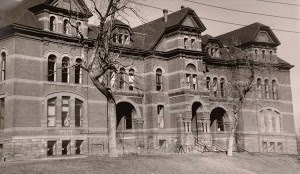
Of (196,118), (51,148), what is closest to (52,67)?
(51,148)

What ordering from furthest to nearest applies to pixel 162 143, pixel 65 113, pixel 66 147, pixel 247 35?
pixel 247 35 → pixel 162 143 → pixel 65 113 → pixel 66 147

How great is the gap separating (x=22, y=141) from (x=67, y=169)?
33.2 ft

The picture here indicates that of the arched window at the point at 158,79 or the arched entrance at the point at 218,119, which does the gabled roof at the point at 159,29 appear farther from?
the arched entrance at the point at 218,119

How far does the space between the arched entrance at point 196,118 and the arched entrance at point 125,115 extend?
636cm

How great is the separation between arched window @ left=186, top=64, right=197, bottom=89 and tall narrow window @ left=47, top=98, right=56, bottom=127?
1333 centimetres

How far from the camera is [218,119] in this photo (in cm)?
4328

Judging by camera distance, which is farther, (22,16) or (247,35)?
(247,35)

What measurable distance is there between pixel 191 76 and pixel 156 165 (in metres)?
16.9

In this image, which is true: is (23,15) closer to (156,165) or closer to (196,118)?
(156,165)

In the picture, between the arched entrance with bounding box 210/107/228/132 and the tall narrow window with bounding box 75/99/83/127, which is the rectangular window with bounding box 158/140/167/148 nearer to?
the arched entrance with bounding box 210/107/228/132

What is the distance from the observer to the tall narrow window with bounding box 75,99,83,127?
107ft

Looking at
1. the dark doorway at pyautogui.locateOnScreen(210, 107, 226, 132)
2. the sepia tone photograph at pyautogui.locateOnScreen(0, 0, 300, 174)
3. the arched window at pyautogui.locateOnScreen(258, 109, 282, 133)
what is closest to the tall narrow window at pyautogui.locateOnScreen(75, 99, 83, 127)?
the sepia tone photograph at pyautogui.locateOnScreen(0, 0, 300, 174)

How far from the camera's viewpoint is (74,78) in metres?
32.6

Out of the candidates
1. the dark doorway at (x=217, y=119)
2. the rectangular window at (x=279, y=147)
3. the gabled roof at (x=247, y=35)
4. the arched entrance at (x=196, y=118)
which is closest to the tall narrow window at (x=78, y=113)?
the arched entrance at (x=196, y=118)
